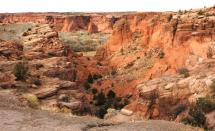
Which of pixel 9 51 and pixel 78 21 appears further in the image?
pixel 78 21

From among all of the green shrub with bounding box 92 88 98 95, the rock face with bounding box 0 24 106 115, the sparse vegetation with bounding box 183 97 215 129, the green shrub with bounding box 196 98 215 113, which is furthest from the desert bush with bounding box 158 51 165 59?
the green shrub with bounding box 196 98 215 113

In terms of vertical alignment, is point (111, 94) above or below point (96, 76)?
below

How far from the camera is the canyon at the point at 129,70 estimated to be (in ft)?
88.3

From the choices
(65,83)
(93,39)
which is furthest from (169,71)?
(93,39)

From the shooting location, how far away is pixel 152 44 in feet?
170

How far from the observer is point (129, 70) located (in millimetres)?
48719

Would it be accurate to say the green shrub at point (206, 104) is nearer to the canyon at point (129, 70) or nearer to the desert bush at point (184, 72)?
the canyon at point (129, 70)

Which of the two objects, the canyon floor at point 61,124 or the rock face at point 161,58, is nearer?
the canyon floor at point 61,124

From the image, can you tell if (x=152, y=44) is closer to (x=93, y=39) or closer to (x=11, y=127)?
(x=93, y=39)

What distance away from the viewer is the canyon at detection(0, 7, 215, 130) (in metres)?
26.9

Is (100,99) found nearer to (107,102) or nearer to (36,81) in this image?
(107,102)

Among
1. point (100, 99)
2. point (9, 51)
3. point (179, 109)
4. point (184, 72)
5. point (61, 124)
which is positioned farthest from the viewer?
point (100, 99)

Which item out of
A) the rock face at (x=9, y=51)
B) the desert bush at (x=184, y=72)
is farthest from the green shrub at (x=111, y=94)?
the rock face at (x=9, y=51)

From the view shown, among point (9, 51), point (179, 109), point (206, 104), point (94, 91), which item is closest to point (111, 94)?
point (94, 91)
